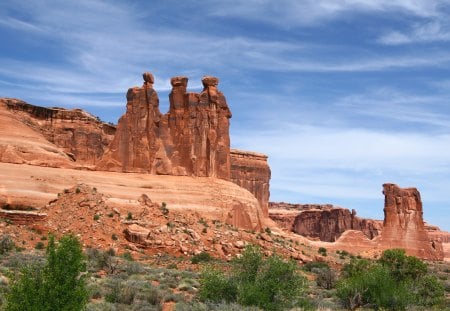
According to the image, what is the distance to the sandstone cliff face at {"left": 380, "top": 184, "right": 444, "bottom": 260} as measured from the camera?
252 ft

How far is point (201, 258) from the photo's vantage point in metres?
38.4

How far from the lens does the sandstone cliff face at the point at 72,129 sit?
7275 centimetres

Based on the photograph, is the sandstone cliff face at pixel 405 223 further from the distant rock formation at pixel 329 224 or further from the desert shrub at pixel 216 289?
the desert shrub at pixel 216 289

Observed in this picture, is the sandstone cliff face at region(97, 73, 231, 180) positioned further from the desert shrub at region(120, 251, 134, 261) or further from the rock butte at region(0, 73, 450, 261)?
the desert shrub at region(120, 251, 134, 261)

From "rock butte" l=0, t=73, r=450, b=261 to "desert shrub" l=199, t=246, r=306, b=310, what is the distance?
19233mm

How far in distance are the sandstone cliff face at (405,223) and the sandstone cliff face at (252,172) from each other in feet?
77.8

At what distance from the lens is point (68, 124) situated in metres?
→ 77.6

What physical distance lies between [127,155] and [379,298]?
1527 inches

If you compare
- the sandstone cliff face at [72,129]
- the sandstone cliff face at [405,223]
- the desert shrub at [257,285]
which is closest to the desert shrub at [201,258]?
the desert shrub at [257,285]

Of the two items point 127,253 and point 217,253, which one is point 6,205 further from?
point 217,253

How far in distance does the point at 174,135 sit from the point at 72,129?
73.0ft

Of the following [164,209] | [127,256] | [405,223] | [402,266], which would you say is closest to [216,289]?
[127,256]

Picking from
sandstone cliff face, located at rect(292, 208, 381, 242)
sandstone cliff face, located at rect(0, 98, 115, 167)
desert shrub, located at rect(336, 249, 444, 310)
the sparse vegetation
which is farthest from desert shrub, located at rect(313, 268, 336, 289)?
sandstone cliff face, located at rect(292, 208, 381, 242)

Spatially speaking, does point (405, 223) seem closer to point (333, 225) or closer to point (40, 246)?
point (333, 225)
